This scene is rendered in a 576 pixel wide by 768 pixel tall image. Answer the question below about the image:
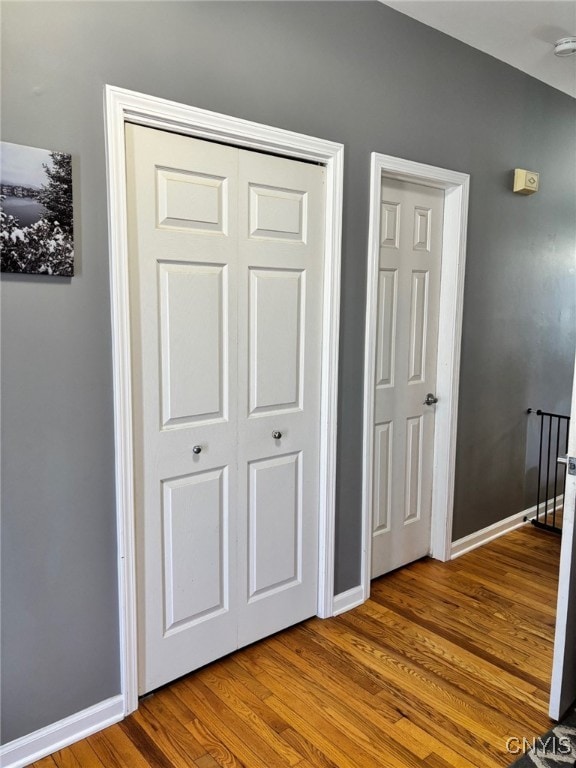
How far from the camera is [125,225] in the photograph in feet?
5.83

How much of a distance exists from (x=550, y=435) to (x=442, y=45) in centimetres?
249

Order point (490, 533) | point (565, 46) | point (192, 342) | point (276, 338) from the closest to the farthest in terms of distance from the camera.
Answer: point (192, 342), point (276, 338), point (565, 46), point (490, 533)

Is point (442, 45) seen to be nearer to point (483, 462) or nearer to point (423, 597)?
point (483, 462)

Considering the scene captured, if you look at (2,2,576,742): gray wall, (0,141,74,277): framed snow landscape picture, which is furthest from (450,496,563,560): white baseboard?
(0,141,74,277): framed snow landscape picture

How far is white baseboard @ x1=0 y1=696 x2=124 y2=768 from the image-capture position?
174 cm

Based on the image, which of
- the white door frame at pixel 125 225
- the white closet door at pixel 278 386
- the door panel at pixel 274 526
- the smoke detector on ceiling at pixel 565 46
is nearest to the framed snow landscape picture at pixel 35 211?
the white door frame at pixel 125 225

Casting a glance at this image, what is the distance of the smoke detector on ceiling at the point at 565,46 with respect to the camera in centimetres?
274

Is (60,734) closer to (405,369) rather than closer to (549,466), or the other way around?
(405,369)

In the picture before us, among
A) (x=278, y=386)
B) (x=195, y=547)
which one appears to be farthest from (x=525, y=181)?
(x=195, y=547)

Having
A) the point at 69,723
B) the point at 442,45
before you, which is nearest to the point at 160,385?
the point at 69,723

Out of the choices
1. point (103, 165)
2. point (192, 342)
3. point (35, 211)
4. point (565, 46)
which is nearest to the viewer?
point (35, 211)

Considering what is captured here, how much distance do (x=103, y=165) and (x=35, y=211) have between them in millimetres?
268

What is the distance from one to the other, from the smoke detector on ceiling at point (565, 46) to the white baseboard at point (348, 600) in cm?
286

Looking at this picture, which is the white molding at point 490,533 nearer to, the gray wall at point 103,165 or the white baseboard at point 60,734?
the gray wall at point 103,165
